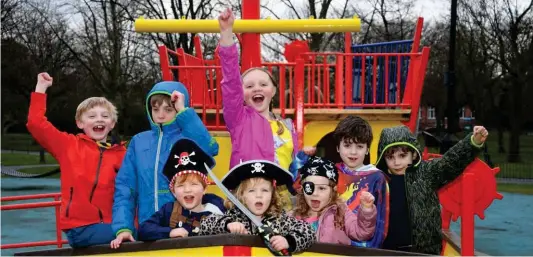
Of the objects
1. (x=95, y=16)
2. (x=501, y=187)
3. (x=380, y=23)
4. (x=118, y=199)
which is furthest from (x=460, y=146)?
(x=380, y=23)

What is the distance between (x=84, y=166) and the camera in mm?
3986

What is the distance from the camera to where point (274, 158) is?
159 inches

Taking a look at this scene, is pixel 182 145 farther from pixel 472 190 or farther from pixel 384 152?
pixel 472 190

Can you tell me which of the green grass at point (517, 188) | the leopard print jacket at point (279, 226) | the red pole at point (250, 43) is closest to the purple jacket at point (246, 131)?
the leopard print jacket at point (279, 226)

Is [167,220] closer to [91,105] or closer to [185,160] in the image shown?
[185,160]

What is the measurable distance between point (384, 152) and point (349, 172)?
25 centimetres

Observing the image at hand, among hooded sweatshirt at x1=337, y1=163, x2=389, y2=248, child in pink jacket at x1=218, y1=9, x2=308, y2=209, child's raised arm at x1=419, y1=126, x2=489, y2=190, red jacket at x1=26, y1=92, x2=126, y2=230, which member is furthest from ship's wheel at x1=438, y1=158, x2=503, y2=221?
red jacket at x1=26, y1=92, x2=126, y2=230

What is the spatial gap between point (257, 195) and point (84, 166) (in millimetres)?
1385

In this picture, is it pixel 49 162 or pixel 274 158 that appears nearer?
pixel 274 158

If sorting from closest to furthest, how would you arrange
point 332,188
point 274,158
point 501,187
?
point 332,188 < point 274,158 < point 501,187

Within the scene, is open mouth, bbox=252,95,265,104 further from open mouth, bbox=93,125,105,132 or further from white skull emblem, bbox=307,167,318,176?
open mouth, bbox=93,125,105,132

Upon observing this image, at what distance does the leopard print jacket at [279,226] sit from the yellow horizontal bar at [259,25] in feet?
4.56

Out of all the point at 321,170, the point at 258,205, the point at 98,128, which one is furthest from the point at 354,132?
the point at 98,128

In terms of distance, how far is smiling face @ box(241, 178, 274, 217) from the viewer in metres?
3.12
